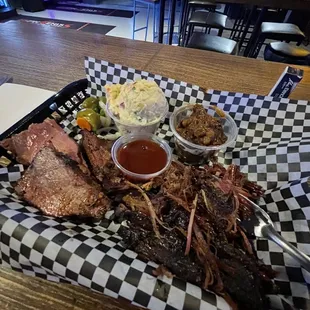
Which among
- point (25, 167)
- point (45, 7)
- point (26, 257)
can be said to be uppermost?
point (26, 257)

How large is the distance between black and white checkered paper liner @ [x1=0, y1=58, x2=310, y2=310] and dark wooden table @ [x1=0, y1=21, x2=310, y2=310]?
21.5 inches

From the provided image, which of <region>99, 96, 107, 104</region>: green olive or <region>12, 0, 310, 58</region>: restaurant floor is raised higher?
<region>99, 96, 107, 104</region>: green olive

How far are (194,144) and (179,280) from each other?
2.49 ft

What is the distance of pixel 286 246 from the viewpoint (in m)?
0.85

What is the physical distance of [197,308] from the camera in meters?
0.68

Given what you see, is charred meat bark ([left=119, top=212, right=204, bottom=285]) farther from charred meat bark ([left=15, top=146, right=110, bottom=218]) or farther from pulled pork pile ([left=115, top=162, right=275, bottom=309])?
charred meat bark ([left=15, top=146, right=110, bottom=218])

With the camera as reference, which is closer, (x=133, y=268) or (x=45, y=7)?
(x=133, y=268)

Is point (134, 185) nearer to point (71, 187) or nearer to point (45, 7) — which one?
point (71, 187)

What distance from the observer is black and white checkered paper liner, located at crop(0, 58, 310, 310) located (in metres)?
0.72

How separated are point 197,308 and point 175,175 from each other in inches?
22.6

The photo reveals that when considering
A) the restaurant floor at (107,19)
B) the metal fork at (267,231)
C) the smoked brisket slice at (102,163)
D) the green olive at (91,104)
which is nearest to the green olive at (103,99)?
the green olive at (91,104)

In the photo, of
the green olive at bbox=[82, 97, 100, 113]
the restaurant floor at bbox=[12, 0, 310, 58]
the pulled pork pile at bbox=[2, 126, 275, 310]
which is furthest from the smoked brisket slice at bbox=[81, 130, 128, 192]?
the restaurant floor at bbox=[12, 0, 310, 58]

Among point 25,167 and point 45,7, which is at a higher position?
point 25,167

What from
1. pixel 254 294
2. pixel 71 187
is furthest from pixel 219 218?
pixel 71 187
